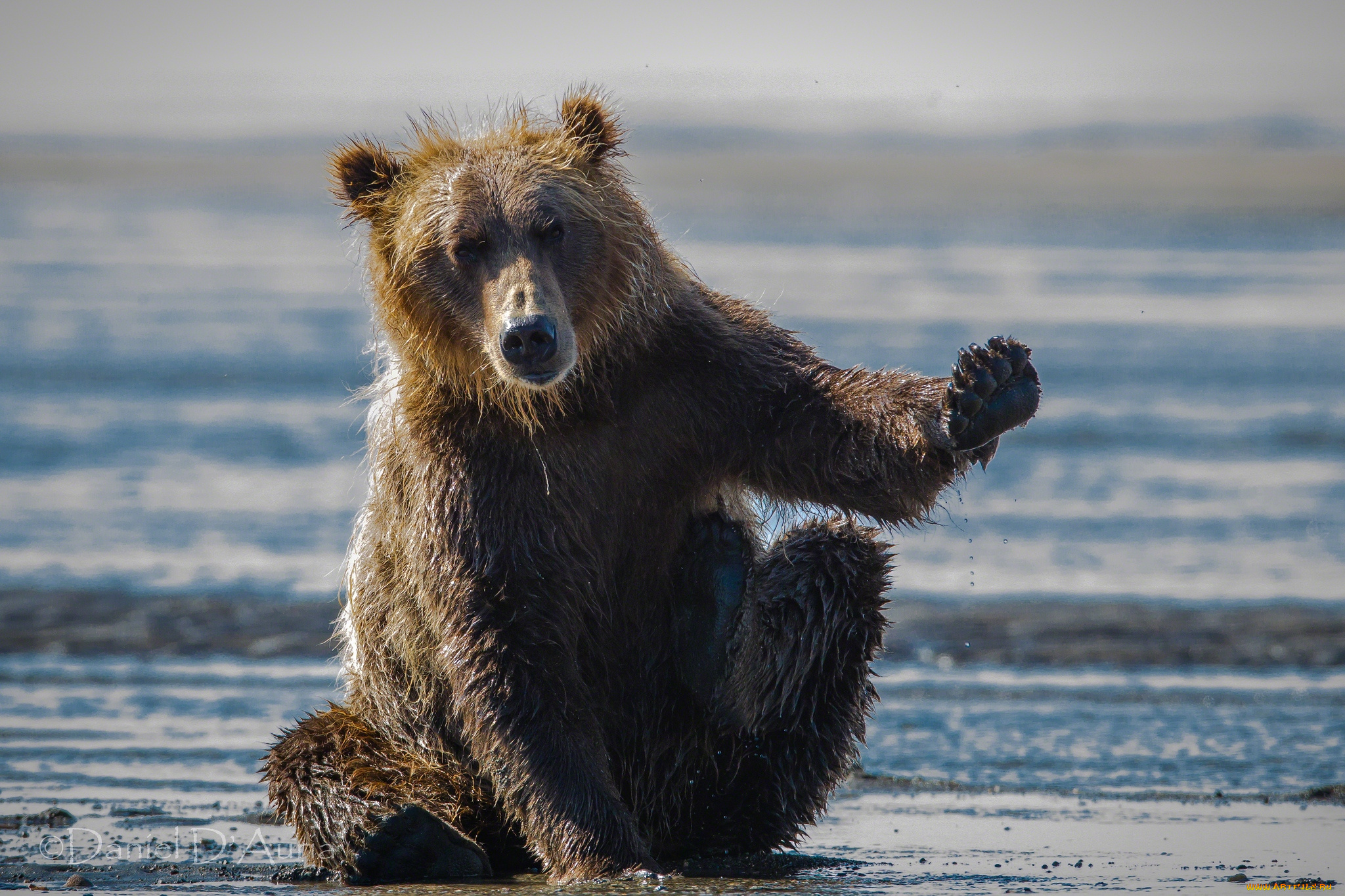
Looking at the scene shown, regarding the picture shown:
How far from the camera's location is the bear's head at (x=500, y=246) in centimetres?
512

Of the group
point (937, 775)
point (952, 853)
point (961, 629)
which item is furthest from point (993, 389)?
point (961, 629)

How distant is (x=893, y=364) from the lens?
16266 mm

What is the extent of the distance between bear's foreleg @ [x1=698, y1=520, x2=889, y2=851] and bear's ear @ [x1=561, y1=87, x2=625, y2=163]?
61.1 inches

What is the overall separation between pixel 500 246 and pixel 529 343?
0.48 m

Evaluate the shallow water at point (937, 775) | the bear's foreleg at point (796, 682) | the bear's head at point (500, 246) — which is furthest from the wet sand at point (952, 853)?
the bear's head at point (500, 246)

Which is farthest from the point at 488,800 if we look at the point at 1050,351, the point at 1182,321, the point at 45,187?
the point at 45,187

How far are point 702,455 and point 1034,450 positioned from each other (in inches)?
334

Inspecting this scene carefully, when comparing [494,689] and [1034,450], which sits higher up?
[1034,450]

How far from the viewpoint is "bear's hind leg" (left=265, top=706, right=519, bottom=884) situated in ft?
16.4

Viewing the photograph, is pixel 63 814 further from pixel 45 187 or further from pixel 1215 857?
pixel 45 187

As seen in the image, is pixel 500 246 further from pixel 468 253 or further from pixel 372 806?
pixel 372 806

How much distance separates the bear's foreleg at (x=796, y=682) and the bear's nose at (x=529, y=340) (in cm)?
115

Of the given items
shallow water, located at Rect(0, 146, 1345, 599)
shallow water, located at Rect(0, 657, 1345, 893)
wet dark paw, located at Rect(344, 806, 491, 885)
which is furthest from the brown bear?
shallow water, located at Rect(0, 146, 1345, 599)

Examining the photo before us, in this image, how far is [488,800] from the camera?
5328mm
